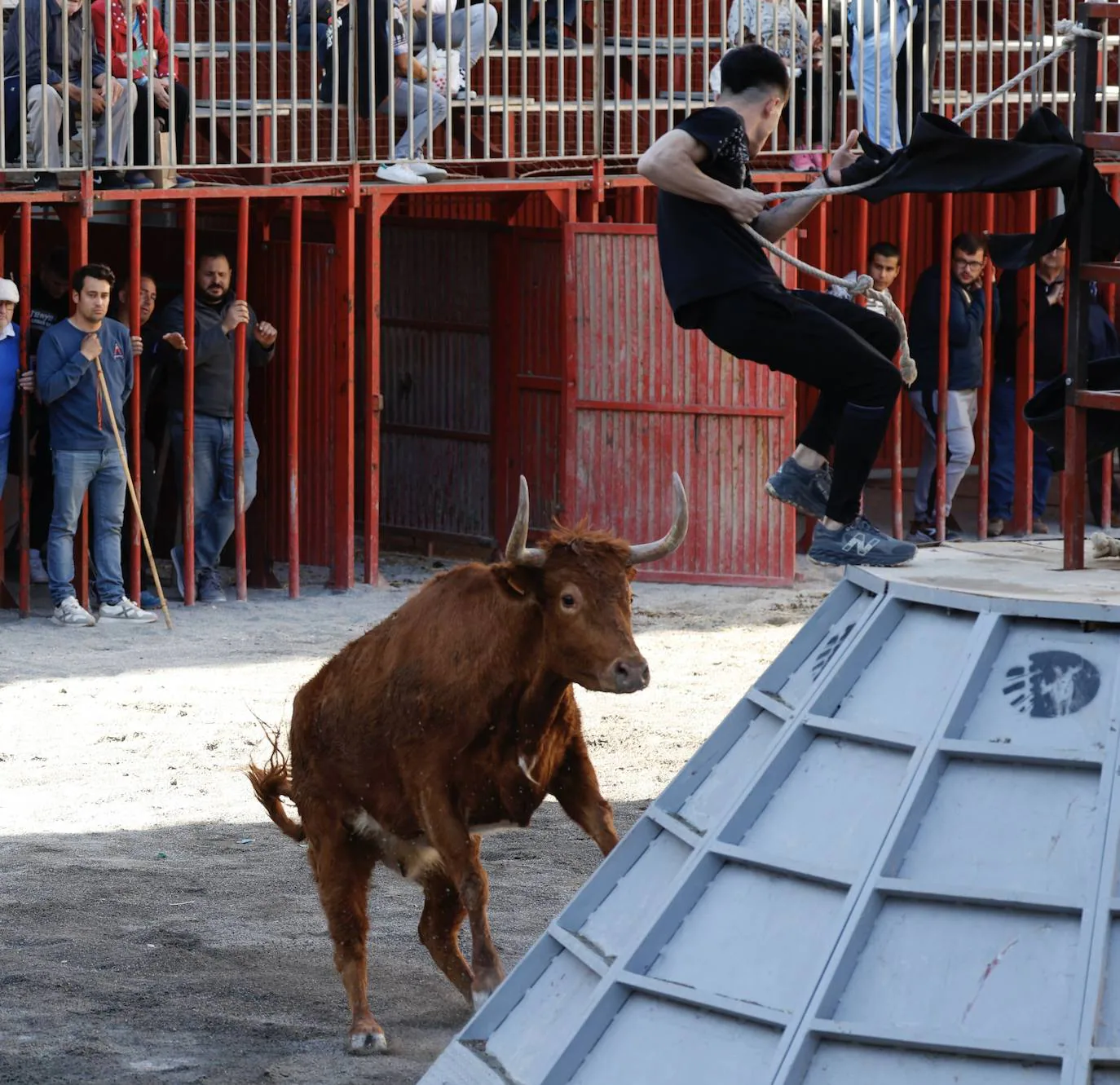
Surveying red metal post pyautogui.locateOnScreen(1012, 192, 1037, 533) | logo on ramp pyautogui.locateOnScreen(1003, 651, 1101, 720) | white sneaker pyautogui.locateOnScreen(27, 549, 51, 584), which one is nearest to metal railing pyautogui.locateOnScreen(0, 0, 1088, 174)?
red metal post pyautogui.locateOnScreen(1012, 192, 1037, 533)

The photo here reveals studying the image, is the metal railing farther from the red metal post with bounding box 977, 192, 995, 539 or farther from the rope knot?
the rope knot

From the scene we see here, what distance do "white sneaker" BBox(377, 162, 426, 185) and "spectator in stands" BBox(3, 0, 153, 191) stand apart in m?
1.77

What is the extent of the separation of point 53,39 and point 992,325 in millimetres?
7007

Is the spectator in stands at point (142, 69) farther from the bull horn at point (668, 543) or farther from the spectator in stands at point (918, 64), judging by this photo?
the bull horn at point (668, 543)

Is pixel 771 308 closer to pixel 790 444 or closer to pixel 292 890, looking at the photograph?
pixel 292 890

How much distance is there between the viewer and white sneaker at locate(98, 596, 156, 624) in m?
13.6

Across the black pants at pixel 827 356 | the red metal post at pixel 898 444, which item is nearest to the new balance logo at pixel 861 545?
the black pants at pixel 827 356

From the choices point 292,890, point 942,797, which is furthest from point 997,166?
point 292,890

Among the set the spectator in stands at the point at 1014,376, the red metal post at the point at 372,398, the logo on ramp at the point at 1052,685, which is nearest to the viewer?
the logo on ramp at the point at 1052,685

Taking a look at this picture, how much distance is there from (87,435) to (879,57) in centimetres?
587

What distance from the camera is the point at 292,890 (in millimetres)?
9023

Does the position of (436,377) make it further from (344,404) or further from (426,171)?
(426,171)

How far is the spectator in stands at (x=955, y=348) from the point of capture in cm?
1583

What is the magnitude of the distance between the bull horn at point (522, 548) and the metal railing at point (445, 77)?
618 centimetres
